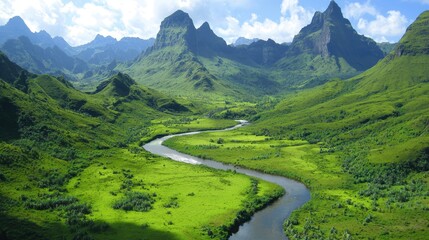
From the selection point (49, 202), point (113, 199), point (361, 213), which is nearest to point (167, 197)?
point (113, 199)

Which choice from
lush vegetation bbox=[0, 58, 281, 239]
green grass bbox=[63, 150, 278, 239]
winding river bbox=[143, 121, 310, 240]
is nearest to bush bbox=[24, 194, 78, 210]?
lush vegetation bbox=[0, 58, 281, 239]

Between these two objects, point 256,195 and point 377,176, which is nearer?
point 256,195

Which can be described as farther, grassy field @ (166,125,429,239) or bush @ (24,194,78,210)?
bush @ (24,194,78,210)

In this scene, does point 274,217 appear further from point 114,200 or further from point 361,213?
point 114,200

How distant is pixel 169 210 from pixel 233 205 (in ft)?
78.6

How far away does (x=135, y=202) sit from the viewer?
14388 cm

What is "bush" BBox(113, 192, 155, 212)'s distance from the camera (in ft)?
457

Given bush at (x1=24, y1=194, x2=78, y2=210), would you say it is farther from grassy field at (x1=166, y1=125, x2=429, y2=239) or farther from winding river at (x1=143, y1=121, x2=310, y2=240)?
grassy field at (x1=166, y1=125, x2=429, y2=239)

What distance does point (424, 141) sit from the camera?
19575 centimetres

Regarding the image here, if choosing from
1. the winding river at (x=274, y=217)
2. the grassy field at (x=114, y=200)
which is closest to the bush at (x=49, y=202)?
the grassy field at (x=114, y=200)

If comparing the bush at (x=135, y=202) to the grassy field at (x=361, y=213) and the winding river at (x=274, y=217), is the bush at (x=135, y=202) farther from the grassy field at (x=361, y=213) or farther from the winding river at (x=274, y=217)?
the grassy field at (x=361, y=213)

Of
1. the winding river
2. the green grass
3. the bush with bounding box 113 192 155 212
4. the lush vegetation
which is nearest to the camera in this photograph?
the lush vegetation

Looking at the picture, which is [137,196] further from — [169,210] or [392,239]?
[392,239]

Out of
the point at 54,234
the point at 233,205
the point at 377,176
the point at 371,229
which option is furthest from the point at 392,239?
the point at 54,234
